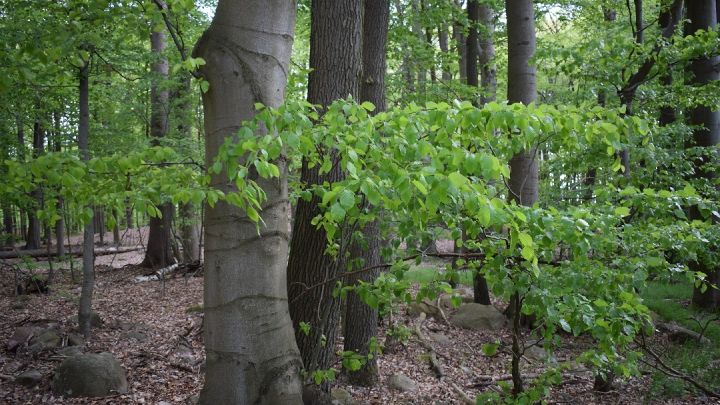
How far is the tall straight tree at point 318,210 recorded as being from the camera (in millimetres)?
3842

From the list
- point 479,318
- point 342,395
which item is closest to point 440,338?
point 479,318

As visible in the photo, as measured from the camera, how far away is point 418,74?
12531mm

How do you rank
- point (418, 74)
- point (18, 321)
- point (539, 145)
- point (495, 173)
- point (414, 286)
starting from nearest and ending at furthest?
point (495, 173) → point (539, 145) → point (18, 321) → point (414, 286) → point (418, 74)

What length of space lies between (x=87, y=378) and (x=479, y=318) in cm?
654

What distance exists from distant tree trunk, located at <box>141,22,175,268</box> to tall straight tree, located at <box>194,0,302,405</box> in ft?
32.2

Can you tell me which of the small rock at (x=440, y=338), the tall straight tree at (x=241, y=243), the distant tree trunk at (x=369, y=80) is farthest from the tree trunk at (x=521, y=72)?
the tall straight tree at (x=241, y=243)

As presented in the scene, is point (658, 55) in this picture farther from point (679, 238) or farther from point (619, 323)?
point (619, 323)

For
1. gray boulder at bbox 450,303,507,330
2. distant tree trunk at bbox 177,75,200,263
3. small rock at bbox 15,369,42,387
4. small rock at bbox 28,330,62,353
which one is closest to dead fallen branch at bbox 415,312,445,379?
gray boulder at bbox 450,303,507,330

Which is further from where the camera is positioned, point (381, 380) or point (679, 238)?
point (381, 380)

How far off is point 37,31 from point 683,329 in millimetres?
10097

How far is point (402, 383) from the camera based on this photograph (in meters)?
6.38

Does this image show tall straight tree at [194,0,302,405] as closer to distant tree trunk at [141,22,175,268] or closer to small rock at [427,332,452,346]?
small rock at [427,332,452,346]

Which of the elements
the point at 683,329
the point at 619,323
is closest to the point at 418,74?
the point at 683,329

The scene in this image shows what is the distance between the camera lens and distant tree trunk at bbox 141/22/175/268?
1195 cm
